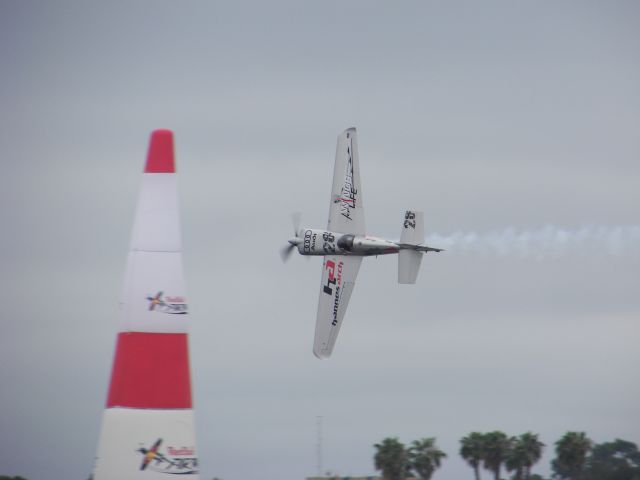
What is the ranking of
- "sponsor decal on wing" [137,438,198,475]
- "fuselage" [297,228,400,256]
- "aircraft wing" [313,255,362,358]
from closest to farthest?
"sponsor decal on wing" [137,438,198,475] < "fuselage" [297,228,400,256] < "aircraft wing" [313,255,362,358]

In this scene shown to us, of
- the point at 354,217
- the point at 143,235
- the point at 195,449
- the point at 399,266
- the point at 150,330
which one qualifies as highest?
the point at 354,217

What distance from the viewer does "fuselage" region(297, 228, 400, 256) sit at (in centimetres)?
3641

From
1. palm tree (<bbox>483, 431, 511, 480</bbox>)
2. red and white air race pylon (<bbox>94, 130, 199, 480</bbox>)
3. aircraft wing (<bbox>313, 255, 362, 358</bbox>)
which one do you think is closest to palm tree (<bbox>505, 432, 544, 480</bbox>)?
palm tree (<bbox>483, 431, 511, 480</bbox>)

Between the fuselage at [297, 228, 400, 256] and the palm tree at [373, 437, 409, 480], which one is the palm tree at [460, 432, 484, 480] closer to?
the palm tree at [373, 437, 409, 480]

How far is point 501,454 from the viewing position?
188 ft

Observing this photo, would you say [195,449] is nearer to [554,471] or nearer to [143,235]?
[143,235]

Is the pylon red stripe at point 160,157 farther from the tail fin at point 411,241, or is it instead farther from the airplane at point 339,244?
the airplane at point 339,244

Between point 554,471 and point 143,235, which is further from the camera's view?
point 554,471

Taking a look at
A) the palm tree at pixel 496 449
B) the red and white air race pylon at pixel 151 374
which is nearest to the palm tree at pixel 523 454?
the palm tree at pixel 496 449

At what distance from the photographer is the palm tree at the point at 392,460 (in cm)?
5581

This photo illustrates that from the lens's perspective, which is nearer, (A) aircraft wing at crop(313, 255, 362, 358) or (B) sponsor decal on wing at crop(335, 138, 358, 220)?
(A) aircraft wing at crop(313, 255, 362, 358)

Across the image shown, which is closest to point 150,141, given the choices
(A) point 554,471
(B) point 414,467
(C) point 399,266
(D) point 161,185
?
(D) point 161,185

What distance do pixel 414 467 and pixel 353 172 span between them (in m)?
23.7

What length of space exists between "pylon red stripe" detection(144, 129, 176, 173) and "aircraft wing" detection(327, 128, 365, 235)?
24947 millimetres
